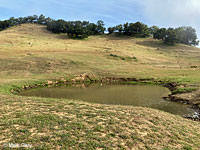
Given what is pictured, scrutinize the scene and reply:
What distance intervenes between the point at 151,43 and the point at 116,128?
7563cm

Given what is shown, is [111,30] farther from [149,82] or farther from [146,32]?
[149,82]

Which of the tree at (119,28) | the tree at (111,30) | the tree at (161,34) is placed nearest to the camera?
the tree at (161,34)

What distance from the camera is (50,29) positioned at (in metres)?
89.1

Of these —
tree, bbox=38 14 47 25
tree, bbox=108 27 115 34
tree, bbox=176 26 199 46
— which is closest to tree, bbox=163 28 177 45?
tree, bbox=176 26 199 46

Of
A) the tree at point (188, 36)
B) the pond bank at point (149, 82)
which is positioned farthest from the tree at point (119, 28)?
the pond bank at point (149, 82)

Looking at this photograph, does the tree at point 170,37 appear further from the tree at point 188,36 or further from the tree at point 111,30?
the tree at point 111,30

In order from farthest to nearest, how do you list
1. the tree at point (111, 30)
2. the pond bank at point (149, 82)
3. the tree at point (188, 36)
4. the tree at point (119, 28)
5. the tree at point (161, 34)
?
the tree at point (111, 30) → the tree at point (119, 28) → the tree at point (188, 36) → the tree at point (161, 34) → the pond bank at point (149, 82)

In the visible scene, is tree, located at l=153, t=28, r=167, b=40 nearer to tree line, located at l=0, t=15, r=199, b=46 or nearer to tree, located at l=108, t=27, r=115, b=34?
tree line, located at l=0, t=15, r=199, b=46

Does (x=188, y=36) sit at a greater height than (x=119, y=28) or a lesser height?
lesser

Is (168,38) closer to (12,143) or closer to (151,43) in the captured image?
(151,43)

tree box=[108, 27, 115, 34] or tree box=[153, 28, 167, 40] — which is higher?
tree box=[108, 27, 115, 34]

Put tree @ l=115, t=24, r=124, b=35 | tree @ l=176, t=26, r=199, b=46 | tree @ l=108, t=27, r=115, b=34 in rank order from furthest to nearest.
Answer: tree @ l=108, t=27, r=115, b=34, tree @ l=115, t=24, r=124, b=35, tree @ l=176, t=26, r=199, b=46

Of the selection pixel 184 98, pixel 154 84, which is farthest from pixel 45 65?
pixel 184 98

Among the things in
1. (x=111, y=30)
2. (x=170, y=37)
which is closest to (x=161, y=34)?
(x=170, y=37)
